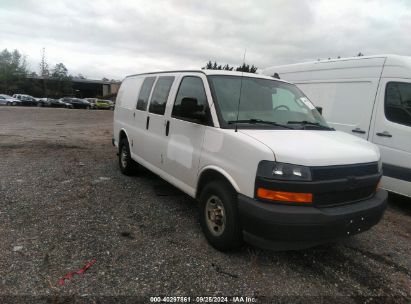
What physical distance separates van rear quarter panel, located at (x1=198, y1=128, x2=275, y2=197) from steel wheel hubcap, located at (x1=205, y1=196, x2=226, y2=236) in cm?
36

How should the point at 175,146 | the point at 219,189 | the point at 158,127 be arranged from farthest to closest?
the point at 158,127, the point at 175,146, the point at 219,189

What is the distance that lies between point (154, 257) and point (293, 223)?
1.49 m

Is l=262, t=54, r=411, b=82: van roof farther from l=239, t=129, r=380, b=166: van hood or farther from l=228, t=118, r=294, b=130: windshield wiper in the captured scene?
l=228, t=118, r=294, b=130: windshield wiper

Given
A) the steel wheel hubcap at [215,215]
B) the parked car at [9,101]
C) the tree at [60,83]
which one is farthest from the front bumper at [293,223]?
the tree at [60,83]

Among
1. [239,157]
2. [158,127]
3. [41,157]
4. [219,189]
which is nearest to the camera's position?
[239,157]

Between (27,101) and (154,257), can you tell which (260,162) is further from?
(27,101)

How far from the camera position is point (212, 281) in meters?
3.36

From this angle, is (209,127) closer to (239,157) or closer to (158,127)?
(239,157)

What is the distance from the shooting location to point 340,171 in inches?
134

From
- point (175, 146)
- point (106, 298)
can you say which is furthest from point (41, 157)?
point (106, 298)

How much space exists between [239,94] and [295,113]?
752 millimetres

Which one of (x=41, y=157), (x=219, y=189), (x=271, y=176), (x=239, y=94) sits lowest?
(x=41, y=157)

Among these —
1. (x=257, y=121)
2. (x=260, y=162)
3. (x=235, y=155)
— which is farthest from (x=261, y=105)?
(x=260, y=162)

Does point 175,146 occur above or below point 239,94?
below
